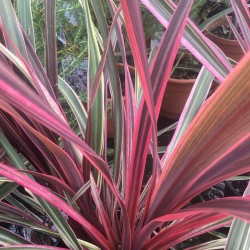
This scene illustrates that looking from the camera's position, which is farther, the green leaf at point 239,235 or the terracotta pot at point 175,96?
the terracotta pot at point 175,96

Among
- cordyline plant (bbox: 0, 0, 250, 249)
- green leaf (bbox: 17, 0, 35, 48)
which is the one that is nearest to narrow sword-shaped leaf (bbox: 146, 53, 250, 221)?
cordyline plant (bbox: 0, 0, 250, 249)

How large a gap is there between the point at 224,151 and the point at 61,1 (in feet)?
2.53

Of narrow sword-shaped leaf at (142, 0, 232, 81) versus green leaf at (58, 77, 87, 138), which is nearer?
narrow sword-shaped leaf at (142, 0, 232, 81)

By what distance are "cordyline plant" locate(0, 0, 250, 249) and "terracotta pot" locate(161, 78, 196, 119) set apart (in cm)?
77

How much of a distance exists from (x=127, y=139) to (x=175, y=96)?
972 mm

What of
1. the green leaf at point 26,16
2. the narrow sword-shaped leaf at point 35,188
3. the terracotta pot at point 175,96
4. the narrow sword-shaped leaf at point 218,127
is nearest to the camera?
the narrow sword-shaped leaf at point 218,127

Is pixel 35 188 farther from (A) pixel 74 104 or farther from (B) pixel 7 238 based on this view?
(A) pixel 74 104

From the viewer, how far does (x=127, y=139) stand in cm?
67

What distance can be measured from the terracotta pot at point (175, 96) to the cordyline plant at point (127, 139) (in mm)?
765

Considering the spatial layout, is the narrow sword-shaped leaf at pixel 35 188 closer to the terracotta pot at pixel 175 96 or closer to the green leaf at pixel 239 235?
the green leaf at pixel 239 235

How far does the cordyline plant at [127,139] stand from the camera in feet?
1.22

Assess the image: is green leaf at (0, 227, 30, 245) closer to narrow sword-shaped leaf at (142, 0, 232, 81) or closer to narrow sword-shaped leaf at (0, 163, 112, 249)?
narrow sword-shaped leaf at (0, 163, 112, 249)

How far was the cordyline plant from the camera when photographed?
37 centimetres

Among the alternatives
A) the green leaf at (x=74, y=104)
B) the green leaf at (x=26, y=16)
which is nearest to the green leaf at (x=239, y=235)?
the green leaf at (x=74, y=104)
